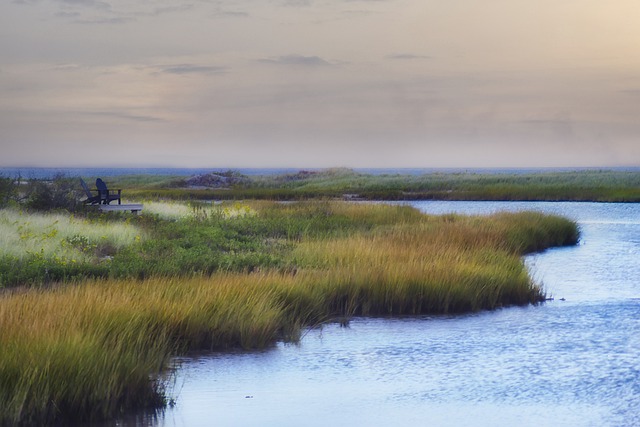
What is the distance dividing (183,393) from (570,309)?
26.2ft

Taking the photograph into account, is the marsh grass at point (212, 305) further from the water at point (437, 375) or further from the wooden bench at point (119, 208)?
the wooden bench at point (119, 208)

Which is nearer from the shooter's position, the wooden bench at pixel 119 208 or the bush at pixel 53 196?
the bush at pixel 53 196

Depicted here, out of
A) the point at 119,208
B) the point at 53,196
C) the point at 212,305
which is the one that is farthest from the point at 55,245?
the point at 119,208

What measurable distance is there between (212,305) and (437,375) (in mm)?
3109

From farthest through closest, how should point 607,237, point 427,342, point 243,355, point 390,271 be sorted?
point 607,237
point 390,271
point 427,342
point 243,355

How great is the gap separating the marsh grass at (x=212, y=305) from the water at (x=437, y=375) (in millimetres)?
447

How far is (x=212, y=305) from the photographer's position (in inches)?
434

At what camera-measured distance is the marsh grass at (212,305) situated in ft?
24.3

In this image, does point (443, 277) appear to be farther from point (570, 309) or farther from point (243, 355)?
point (243, 355)

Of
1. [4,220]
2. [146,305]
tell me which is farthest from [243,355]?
[4,220]

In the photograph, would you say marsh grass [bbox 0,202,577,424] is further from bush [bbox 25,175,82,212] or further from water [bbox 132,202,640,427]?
bush [bbox 25,175,82,212]

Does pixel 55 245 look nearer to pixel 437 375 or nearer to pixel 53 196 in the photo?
pixel 53 196

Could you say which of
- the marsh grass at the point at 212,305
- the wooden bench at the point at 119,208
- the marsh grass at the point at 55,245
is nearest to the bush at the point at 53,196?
the wooden bench at the point at 119,208

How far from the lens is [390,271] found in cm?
1402
